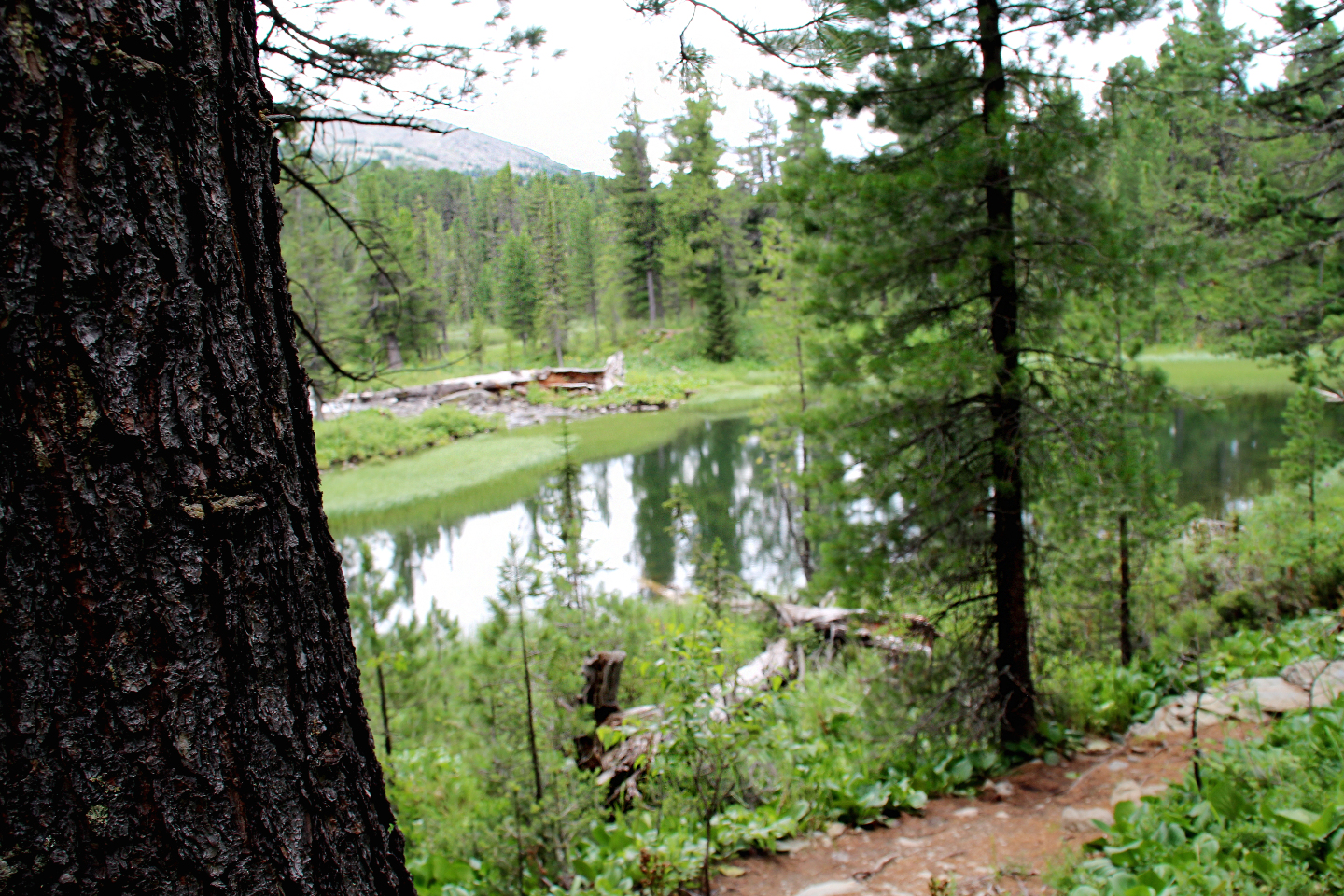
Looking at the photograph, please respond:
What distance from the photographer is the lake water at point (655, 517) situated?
37.1 feet

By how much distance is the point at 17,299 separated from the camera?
0.83 meters

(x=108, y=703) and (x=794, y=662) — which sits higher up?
(x=108, y=703)

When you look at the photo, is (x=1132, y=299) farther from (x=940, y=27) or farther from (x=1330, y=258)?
(x=1330, y=258)

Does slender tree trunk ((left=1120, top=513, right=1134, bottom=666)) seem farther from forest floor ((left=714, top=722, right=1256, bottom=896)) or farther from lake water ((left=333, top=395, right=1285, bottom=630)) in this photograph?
lake water ((left=333, top=395, right=1285, bottom=630))

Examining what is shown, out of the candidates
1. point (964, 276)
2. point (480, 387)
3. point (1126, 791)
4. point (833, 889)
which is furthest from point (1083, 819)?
point (480, 387)

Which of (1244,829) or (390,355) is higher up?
(390,355)

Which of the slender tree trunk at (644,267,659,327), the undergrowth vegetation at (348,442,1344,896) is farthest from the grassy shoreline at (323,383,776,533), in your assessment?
the undergrowth vegetation at (348,442,1344,896)

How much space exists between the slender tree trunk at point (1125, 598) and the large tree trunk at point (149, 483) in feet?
22.7

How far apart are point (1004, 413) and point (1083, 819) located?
2269mm

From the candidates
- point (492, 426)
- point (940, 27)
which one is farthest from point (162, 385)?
point (492, 426)

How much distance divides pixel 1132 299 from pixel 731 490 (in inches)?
449

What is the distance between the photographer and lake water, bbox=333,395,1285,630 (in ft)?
37.1

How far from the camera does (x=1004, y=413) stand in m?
4.73

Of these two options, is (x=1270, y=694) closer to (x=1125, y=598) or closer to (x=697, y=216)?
(x=1125, y=598)
